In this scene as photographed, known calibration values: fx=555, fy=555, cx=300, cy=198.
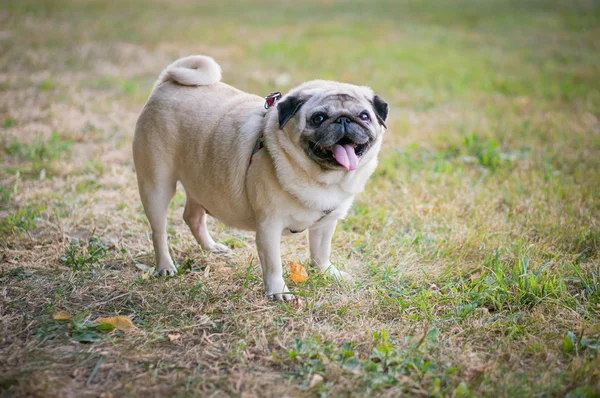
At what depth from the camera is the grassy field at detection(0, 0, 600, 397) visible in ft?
9.25

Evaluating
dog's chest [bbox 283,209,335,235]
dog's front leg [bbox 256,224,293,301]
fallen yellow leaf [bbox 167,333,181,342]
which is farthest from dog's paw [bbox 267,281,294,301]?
fallen yellow leaf [bbox 167,333,181,342]

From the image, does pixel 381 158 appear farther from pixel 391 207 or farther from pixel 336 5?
pixel 336 5

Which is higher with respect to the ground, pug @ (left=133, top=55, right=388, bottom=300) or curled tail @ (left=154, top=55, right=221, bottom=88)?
curled tail @ (left=154, top=55, right=221, bottom=88)

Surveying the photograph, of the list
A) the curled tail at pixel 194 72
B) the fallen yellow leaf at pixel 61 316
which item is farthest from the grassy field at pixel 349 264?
the curled tail at pixel 194 72

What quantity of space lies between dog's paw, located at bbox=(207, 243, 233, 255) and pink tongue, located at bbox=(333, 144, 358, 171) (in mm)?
1515

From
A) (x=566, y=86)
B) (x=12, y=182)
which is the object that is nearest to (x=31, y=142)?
(x=12, y=182)

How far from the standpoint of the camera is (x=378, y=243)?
14.5 feet

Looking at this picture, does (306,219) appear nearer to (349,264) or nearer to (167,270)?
(349,264)

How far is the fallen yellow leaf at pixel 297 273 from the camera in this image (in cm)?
377

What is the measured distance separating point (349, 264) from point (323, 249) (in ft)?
1.04

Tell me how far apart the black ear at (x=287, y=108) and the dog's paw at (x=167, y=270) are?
1439mm

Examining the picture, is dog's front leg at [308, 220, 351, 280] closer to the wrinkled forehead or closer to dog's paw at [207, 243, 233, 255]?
dog's paw at [207, 243, 233, 255]

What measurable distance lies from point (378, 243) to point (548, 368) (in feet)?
5.82

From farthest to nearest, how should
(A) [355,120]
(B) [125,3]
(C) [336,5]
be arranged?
(C) [336,5] < (B) [125,3] < (A) [355,120]
